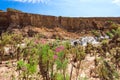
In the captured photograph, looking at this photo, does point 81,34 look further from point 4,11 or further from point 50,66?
point 50,66

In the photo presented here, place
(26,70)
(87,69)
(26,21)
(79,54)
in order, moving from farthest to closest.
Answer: (26,21) < (87,69) < (79,54) < (26,70)

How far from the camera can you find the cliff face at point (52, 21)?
6103cm

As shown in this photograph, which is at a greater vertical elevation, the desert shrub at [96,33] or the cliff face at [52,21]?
the cliff face at [52,21]

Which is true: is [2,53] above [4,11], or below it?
below

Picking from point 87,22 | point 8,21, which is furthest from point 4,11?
point 87,22

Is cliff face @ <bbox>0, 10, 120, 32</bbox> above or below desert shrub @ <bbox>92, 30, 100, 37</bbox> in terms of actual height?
above

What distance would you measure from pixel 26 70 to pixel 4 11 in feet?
149

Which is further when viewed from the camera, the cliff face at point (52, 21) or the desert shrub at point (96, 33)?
the cliff face at point (52, 21)

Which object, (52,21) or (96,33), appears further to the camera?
(52,21)

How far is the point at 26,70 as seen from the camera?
65.3 ft

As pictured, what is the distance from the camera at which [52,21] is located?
6284 cm

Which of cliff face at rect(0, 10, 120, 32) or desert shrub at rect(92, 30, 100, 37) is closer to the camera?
desert shrub at rect(92, 30, 100, 37)

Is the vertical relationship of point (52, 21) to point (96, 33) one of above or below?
Answer: above

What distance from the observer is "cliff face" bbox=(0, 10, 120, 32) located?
61.0m
